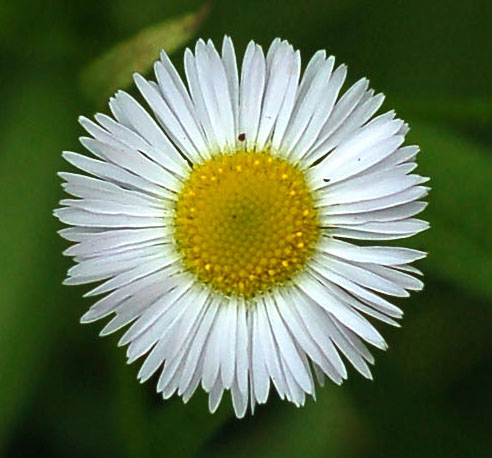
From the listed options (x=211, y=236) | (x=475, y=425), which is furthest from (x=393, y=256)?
(x=475, y=425)

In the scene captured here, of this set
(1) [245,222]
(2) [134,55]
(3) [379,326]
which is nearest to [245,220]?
(1) [245,222]

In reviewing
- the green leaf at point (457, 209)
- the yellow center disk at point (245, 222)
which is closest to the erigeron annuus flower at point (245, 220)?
the yellow center disk at point (245, 222)

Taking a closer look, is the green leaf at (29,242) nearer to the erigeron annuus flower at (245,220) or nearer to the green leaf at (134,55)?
the green leaf at (134,55)

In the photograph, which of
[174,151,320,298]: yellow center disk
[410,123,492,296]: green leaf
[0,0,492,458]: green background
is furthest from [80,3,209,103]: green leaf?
[410,123,492,296]: green leaf

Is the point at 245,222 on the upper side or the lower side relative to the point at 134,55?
lower

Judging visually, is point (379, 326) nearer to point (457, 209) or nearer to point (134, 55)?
point (457, 209)

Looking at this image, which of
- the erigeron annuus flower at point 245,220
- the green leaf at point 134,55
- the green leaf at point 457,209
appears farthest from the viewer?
the green leaf at point 457,209
